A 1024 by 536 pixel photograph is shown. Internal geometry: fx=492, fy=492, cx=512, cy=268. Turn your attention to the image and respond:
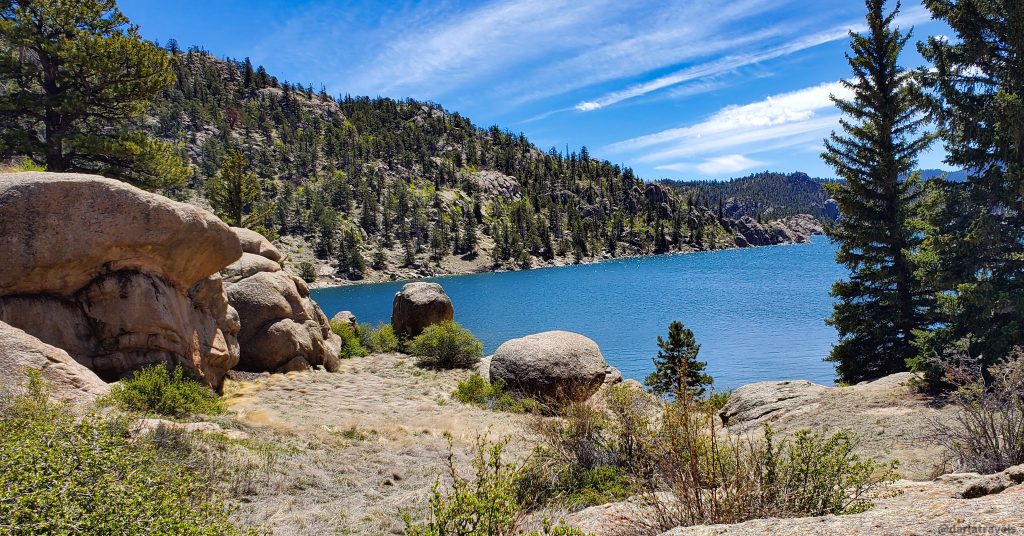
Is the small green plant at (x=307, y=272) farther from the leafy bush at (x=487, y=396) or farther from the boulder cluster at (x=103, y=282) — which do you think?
the boulder cluster at (x=103, y=282)

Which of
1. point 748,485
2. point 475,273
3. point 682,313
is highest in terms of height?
point 475,273

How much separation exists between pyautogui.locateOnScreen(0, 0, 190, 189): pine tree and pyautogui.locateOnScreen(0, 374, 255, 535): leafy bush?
16.4 metres

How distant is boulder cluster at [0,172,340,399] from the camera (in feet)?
31.3

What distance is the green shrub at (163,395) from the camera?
29.3 ft

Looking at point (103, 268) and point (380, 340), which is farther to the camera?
point (380, 340)

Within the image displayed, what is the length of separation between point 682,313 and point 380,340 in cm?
2929

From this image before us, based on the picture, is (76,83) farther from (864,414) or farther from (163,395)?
(864,414)

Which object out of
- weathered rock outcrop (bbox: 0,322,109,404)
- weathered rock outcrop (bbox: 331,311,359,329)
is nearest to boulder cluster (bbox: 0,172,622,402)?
weathered rock outcrop (bbox: 0,322,109,404)

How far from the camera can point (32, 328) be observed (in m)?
9.89

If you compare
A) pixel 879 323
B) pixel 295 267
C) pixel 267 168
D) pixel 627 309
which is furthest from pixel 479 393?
pixel 267 168

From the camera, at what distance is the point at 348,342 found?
80.1ft

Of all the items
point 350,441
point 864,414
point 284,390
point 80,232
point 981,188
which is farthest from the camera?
point 284,390

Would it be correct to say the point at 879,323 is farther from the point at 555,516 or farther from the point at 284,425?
the point at 284,425

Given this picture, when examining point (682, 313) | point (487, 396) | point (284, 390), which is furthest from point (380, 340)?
point (682, 313)
